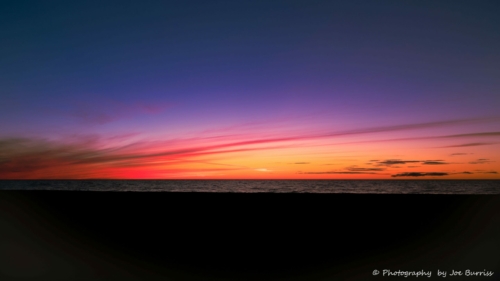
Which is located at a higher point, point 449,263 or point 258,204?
point 258,204

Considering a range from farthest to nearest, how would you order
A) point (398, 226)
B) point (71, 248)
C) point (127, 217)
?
point (127, 217), point (398, 226), point (71, 248)

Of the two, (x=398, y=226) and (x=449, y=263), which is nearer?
(x=449, y=263)

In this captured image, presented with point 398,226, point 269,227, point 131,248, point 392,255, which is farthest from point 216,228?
point 398,226

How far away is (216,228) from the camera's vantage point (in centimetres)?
855

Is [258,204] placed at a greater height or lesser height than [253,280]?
Result: greater

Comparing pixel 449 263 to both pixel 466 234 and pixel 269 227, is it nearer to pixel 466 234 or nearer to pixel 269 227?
pixel 466 234

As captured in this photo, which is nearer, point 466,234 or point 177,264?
point 177,264

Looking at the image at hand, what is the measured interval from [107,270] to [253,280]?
281 cm

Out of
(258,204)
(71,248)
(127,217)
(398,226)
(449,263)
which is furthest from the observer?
(258,204)

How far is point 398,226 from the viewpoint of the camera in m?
8.51

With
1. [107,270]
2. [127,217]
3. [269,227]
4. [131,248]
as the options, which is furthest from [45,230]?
[269,227]

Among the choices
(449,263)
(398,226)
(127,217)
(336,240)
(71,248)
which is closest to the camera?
(449,263)

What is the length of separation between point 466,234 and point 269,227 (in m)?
5.00

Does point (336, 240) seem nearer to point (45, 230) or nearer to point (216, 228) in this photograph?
point (216, 228)
